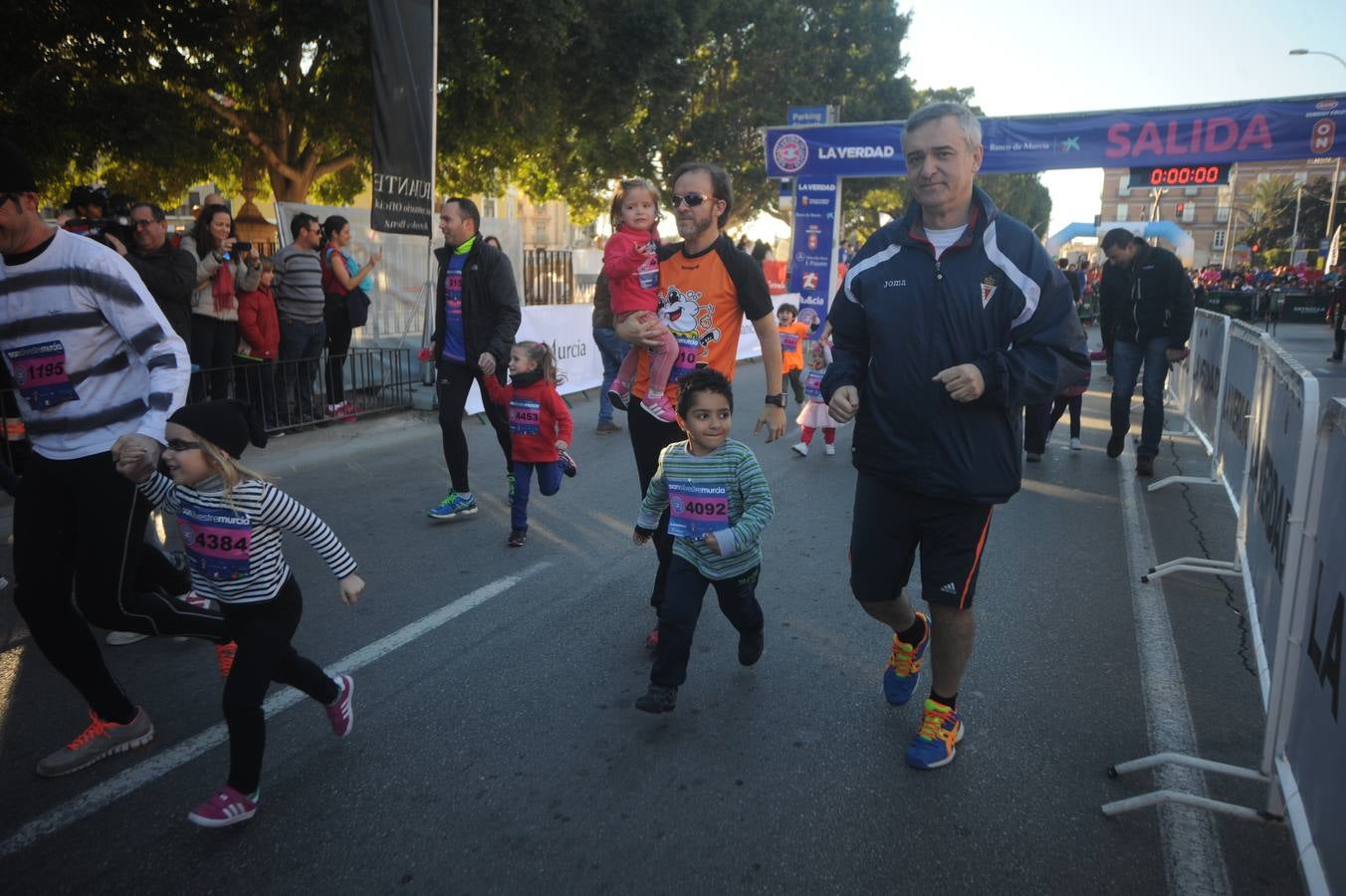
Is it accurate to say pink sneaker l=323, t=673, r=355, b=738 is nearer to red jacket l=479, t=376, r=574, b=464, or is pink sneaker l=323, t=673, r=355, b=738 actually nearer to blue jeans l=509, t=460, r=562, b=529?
blue jeans l=509, t=460, r=562, b=529

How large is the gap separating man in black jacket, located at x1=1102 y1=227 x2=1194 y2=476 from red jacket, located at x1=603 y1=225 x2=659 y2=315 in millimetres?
5640

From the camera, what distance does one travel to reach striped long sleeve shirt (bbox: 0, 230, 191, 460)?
9.95ft

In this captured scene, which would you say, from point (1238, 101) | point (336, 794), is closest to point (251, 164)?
point (1238, 101)

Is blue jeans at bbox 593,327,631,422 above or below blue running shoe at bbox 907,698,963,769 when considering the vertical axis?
above

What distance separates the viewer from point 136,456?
2828 mm

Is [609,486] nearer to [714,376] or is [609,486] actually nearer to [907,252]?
[714,376]

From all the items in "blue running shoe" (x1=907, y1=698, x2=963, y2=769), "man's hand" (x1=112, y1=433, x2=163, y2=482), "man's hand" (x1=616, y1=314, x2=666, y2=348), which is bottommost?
"blue running shoe" (x1=907, y1=698, x2=963, y2=769)

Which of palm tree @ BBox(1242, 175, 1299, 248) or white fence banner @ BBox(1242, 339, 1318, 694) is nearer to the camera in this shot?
white fence banner @ BBox(1242, 339, 1318, 694)

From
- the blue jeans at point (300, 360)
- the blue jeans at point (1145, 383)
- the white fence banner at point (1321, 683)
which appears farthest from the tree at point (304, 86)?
the white fence banner at point (1321, 683)

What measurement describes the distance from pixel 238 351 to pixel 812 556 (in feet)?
20.0

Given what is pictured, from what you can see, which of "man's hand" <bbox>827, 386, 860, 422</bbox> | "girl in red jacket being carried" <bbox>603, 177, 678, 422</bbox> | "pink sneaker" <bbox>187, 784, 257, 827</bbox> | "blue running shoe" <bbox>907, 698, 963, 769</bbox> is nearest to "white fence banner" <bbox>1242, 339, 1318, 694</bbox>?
"blue running shoe" <bbox>907, 698, 963, 769</bbox>

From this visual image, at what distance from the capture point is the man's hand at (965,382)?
2.82m

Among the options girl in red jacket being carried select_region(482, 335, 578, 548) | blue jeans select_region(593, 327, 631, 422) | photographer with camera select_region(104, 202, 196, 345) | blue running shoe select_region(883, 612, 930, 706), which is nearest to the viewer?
blue running shoe select_region(883, 612, 930, 706)

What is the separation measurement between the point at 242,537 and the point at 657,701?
1559 mm
